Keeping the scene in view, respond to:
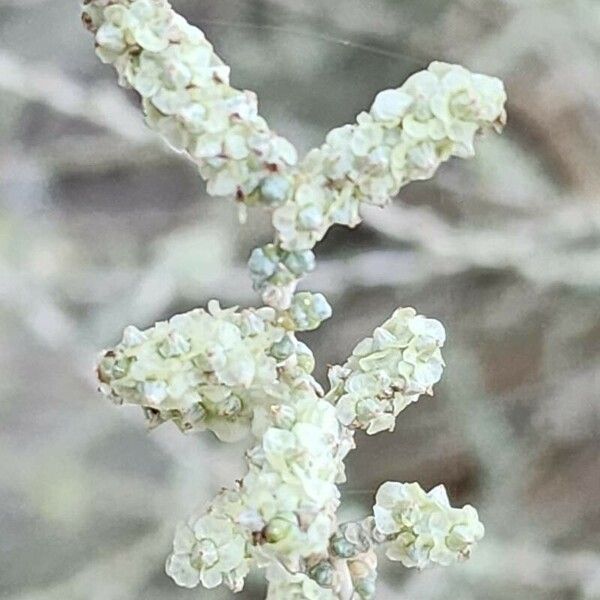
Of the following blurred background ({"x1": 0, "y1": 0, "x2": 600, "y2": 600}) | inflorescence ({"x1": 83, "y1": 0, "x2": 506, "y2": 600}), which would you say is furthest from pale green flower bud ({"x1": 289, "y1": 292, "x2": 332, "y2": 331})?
blurred background ({"x1": 0, "y1": 0, "x2": 600, "y2": 600})

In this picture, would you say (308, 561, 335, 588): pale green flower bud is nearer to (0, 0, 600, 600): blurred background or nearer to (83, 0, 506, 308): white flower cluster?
(83, 0, 506, 308): white flower cluster

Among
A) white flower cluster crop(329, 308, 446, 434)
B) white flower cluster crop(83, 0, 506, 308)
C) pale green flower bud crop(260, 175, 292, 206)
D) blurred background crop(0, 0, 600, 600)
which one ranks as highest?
blurred background crop(0, 0, 600, 600)

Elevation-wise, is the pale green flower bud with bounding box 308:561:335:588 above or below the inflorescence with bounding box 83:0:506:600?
below

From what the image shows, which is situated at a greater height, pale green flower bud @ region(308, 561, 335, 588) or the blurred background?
the blurred background

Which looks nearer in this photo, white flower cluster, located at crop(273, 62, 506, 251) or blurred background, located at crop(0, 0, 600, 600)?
white flower cluster, located at crop(273, 62, 506, 251)

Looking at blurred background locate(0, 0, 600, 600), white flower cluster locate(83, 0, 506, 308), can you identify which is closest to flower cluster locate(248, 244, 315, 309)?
white flower cluster locate(83, 0, 506, 308)

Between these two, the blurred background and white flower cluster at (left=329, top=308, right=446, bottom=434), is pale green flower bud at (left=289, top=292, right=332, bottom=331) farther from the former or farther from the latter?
the blurred background

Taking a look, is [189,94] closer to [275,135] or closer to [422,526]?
[275,135]

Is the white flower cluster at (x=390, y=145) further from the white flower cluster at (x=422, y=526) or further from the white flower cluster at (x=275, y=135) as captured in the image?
the white flower cluster at (x=422, y=526)
